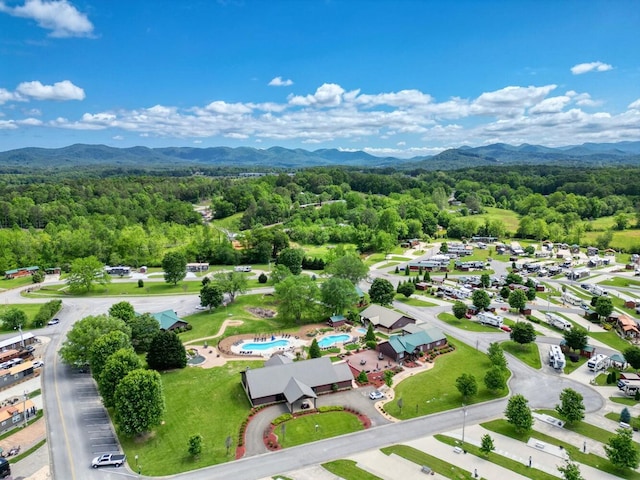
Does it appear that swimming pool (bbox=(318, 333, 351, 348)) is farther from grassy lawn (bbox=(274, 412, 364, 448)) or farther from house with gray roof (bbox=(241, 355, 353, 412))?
grassy lawn (bbox=(274, 412, 364, 448))

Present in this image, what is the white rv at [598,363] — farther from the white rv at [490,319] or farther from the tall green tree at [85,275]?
the tall green tree at [85,275]

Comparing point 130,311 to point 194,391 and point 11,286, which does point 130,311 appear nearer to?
point 194,391

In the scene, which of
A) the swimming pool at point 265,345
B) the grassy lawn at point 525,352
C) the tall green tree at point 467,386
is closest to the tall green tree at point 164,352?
the swimming pool at point 265,345

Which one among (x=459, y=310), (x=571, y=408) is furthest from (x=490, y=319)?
(x=571, y=408)

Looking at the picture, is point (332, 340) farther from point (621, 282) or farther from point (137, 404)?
point (621, 282)

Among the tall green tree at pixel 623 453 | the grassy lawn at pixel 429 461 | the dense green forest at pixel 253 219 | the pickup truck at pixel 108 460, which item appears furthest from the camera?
→ the dense green forest at pixel 253 219

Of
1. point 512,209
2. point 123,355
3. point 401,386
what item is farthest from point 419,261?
point 512,209

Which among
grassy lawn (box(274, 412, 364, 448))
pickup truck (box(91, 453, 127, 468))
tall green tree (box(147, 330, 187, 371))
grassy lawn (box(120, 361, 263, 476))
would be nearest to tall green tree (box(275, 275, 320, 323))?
grassy lawn (box(120, 361, 263, 476))
